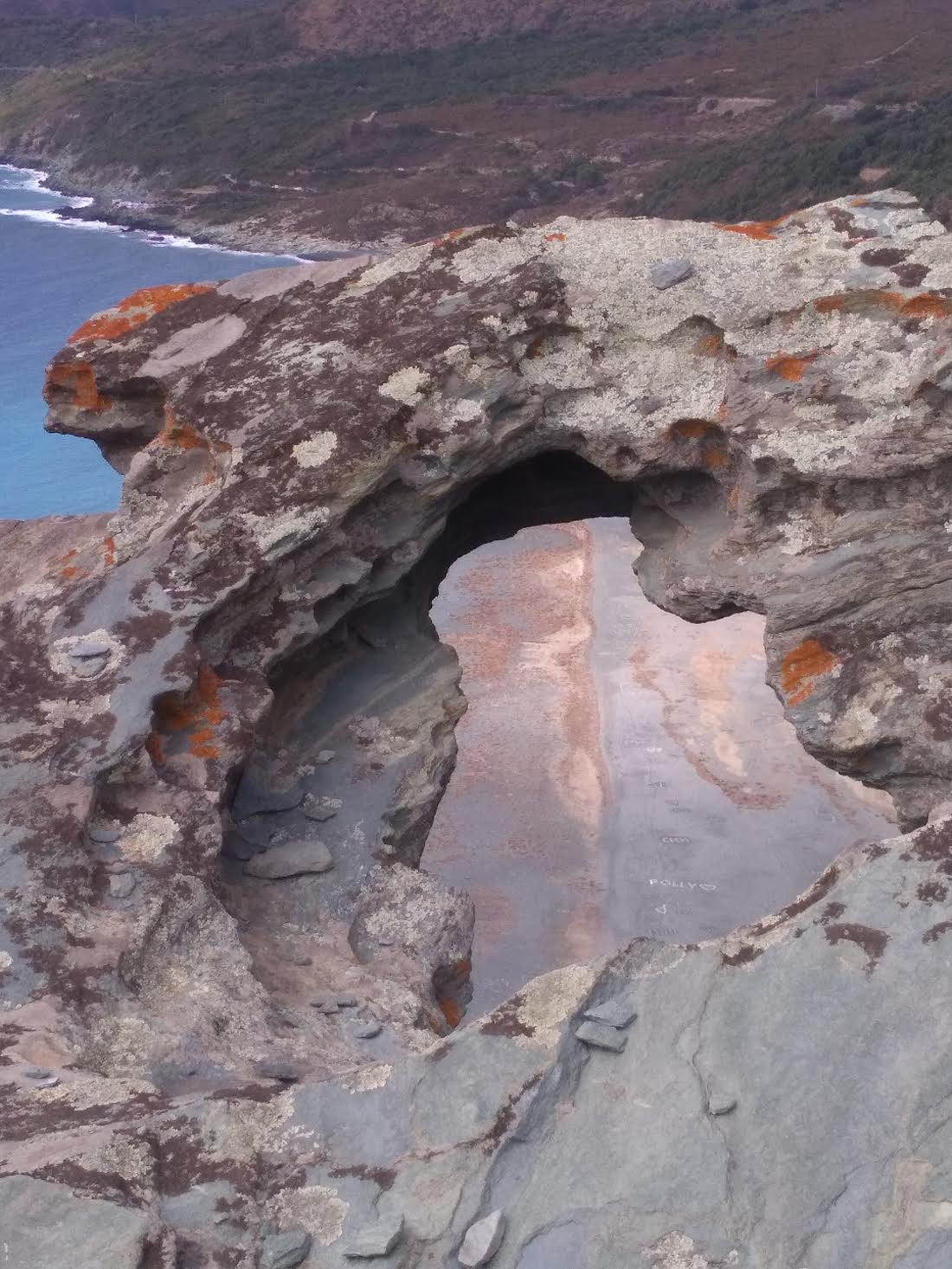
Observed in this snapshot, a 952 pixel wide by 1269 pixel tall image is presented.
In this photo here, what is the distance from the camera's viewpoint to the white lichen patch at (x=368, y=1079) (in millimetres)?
4621

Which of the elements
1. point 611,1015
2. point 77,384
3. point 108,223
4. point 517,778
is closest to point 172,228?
point 108,223

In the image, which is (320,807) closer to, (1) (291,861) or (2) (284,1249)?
(1) (291,861)

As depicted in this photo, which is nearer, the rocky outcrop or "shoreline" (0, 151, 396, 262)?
the rocky outcrop

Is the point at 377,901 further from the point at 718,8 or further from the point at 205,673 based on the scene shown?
the point at 718,8

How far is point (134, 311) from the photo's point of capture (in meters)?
7.68

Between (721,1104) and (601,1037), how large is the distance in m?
0.44

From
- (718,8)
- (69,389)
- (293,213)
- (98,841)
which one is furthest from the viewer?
(718,8)

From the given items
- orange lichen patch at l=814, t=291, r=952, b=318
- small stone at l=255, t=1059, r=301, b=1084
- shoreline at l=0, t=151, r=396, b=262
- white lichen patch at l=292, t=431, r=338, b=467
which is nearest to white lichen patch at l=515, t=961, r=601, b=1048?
small stone at l=255, t=1059, r=301, b=1084

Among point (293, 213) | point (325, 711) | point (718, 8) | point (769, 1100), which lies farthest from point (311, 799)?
point (718, 8)

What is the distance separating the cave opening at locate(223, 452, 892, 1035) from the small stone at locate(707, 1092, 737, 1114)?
2.10m

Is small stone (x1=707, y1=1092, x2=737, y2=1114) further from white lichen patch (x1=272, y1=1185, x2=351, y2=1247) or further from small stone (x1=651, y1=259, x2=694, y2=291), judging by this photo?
small stone (x1=651, y1=259, x2=694, y2=291)

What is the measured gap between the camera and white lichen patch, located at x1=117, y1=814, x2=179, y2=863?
5855mm

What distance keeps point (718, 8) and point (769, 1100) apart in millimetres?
41756

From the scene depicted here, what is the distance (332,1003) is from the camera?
6043mm
